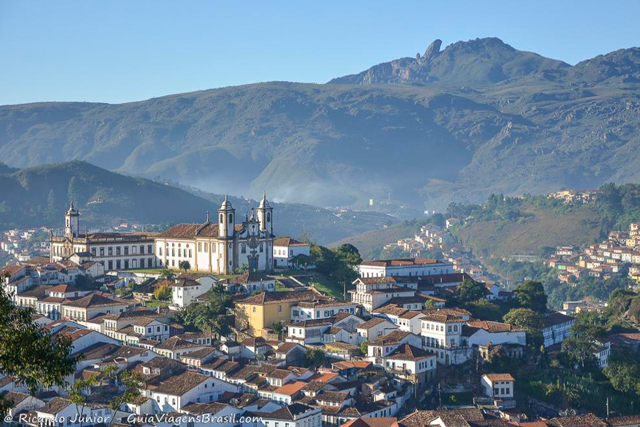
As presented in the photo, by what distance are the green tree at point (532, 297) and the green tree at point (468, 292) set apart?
2.98 metres

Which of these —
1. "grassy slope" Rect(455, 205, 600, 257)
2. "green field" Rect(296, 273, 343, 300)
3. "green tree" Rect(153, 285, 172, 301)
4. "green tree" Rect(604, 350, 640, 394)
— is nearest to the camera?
"green tree" Rect(604, 350, 640, 394)

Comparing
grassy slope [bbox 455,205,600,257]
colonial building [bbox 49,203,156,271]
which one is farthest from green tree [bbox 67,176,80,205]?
colonial building [bbox 49,203,156,271]

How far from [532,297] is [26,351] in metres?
53.5

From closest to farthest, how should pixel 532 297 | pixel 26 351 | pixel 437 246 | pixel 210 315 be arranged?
pixel 26 351 < pixel 210 315 < pixel 532 297 < pixel 437 246

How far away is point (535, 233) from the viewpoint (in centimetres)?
18500

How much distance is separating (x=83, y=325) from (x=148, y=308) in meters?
4.01

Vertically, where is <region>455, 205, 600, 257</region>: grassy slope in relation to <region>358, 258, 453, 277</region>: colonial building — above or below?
below

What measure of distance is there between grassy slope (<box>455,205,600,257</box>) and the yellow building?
392 ft

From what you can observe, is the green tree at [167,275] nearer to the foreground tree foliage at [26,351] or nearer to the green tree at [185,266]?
the green tree at [185,266]

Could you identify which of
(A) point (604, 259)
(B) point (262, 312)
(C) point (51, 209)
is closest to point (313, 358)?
(B) point (262, 312)

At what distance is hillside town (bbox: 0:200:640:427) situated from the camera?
46281 mm

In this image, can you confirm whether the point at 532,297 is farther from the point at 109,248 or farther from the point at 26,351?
the point at 26,351

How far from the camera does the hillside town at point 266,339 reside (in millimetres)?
46281

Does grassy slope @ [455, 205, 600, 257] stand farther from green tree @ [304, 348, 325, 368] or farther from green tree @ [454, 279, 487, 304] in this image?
green tree @ [304, 348, 325, 368]
